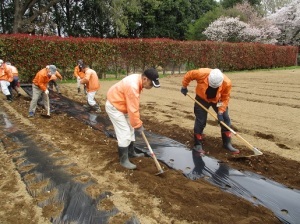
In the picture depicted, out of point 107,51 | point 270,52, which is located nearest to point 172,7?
point 270,52

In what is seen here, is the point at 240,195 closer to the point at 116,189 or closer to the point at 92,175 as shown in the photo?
the point at 116,189

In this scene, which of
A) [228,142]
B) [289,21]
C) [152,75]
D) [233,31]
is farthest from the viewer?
[289,21]

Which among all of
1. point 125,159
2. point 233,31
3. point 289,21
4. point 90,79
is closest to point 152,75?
point 125,159

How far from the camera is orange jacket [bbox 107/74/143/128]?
3670 millimetres

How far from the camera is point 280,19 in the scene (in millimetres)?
34375

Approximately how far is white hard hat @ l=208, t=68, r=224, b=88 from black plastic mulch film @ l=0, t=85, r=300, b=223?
1167mm

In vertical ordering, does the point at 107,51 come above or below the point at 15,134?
above

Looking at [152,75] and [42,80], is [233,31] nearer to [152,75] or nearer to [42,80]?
[42,80]

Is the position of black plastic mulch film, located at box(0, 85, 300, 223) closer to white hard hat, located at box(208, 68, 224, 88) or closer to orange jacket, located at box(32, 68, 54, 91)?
white hard hat, located at box(208, 68, 224, 88)

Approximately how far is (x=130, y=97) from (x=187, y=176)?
1.36 meters

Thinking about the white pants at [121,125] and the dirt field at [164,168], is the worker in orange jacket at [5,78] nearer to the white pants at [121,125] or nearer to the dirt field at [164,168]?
the dirt field at [164,168]

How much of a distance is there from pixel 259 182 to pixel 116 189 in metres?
1.86

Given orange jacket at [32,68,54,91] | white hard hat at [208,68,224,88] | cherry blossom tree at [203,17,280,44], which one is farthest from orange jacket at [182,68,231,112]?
cherry blossom tree at [203,17,280,44]

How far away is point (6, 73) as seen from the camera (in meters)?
10.1
